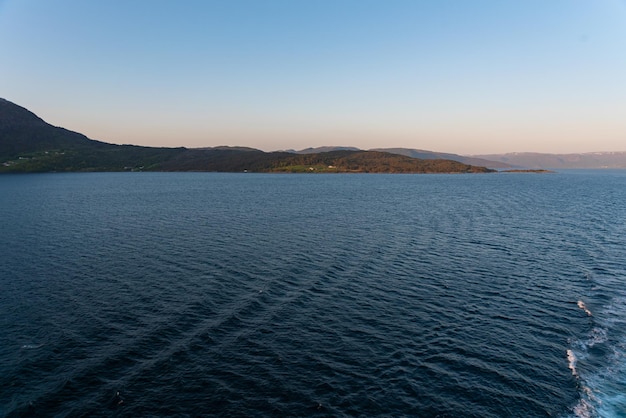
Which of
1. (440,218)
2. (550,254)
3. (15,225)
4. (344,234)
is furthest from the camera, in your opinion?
(440,218)

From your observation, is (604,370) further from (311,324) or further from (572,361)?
(311,324)

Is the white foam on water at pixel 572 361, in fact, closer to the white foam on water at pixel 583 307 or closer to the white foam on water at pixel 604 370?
the white foam on water at pixel 604 370

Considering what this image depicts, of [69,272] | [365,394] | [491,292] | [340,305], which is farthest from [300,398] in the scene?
[69,272]

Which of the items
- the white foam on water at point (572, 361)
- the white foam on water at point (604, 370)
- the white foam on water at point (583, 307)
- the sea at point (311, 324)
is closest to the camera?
the white foam on water at point (604, 370)

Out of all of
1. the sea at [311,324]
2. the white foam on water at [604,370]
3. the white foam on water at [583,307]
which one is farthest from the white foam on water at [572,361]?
the white foam on water at [583,307]

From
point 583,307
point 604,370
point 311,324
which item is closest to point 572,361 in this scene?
point 604,370

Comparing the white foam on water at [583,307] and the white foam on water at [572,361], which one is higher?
the white foam on water at [583,307]

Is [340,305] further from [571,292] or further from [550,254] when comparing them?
[550,254]

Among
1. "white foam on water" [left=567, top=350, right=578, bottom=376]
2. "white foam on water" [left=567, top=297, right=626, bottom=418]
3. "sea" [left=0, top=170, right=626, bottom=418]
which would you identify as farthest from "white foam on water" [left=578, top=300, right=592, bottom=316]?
"white foam on water" [left=567, top=350, right=578, bottom=376]
